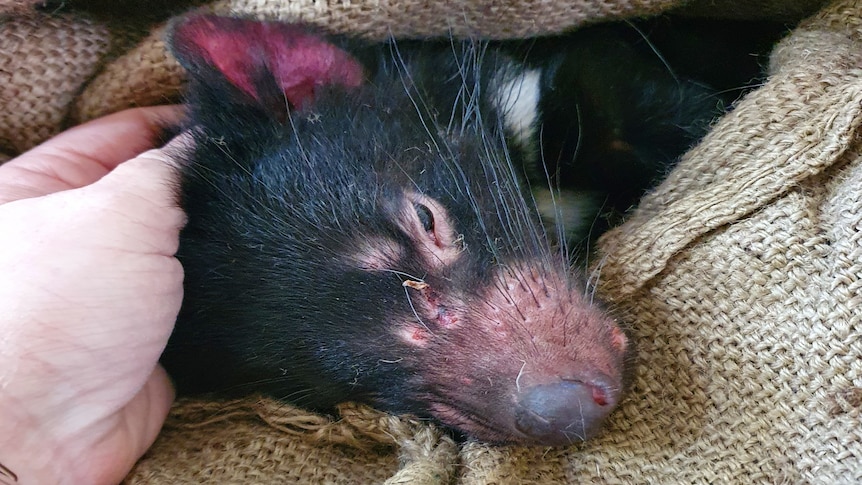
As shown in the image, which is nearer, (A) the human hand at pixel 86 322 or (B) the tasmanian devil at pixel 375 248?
(A) the human hand at pixel 86 322

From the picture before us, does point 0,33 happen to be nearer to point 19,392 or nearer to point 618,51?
point 19,392

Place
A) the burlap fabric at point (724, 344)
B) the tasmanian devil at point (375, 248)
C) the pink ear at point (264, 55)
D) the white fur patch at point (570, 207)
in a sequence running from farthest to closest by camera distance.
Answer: the white fur patch at point (570, 207)
the pink ear at point (264, 55)
the tasmanian devil at point (375, 248)
the burlap fabric at point (724, 344)

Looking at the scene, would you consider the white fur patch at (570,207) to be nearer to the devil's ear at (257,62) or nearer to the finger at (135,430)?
the devil's ear at (257,62)

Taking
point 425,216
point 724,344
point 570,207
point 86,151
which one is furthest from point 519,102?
point 86,151

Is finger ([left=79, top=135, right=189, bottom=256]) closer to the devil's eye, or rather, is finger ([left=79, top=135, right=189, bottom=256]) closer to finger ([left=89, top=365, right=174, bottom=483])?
finger ([left=89, top=365, right=174, bottom=483])

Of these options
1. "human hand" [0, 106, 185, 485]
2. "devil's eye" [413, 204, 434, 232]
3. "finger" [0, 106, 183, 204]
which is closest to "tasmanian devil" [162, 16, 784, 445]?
"devil's eye" [413, 204, 434, 232]

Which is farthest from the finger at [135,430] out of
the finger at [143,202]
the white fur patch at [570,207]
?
the white fur patch at [570,207]
